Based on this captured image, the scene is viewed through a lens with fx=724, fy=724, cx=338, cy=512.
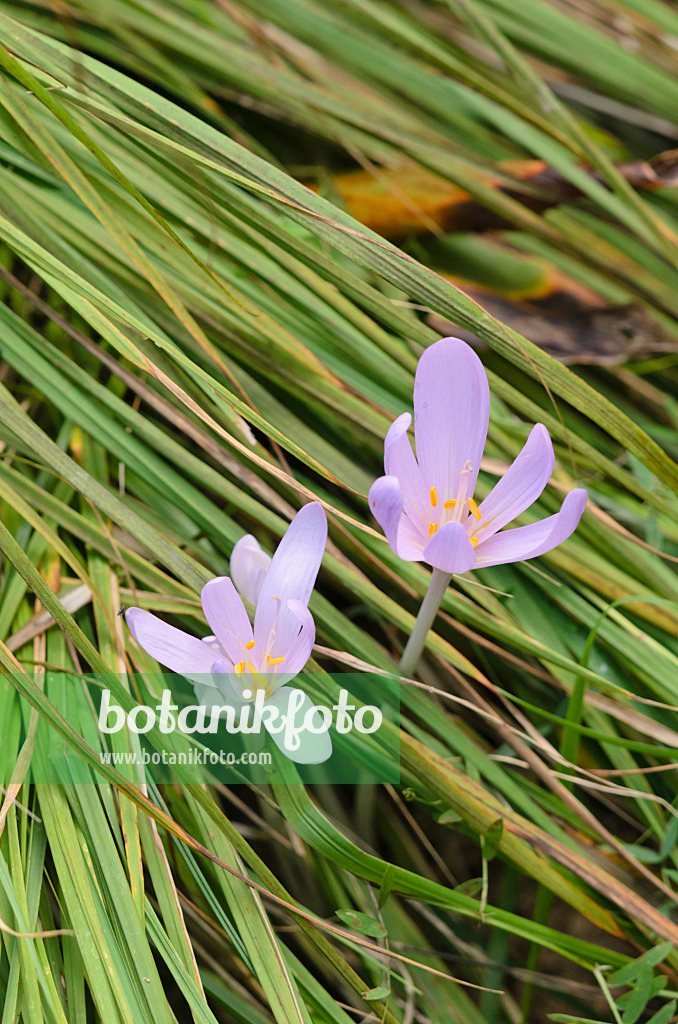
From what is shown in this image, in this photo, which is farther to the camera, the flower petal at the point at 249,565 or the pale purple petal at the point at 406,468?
the flower petal at the point at 249,565

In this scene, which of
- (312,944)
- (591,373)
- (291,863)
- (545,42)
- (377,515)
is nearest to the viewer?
(377,515)

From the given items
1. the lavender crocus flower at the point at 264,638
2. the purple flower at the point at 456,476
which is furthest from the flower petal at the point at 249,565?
the purple flower at the point at 456,476

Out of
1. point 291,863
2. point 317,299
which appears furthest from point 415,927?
point 317,299

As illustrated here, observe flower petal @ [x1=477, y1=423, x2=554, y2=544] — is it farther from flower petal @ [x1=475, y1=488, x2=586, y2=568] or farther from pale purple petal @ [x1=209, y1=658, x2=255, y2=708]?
pale purple petal @ [x1=209, y1=658, x2=255, y2=708]

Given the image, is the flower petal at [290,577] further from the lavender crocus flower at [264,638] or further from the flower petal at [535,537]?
the flower petal at [535,537]

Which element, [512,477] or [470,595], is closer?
[512,477]

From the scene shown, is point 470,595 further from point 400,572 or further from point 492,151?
point 492,151

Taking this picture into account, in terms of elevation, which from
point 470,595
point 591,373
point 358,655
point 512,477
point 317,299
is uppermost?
point 591,373

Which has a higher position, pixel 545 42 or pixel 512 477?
pixel 545 42
